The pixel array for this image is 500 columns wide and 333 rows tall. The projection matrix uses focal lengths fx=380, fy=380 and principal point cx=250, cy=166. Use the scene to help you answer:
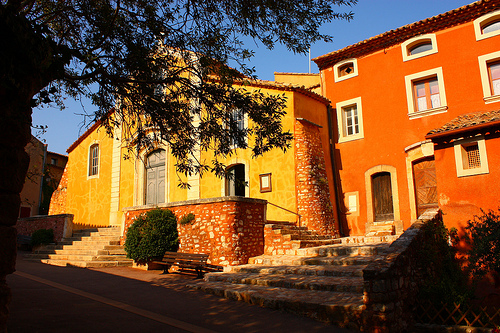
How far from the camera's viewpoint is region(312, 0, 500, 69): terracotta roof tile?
12.9 metres

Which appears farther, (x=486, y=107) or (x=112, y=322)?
(x=486, y=107)

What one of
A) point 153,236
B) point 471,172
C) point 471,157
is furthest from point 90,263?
point 471,157

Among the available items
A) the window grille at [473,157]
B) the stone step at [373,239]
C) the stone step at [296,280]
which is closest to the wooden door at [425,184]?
the stone step at [373,239]

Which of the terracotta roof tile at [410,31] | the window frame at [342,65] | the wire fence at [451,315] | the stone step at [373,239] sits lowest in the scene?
the wire fence at [451,315]

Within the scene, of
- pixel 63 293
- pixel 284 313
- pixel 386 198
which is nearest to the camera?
pixel 284 313

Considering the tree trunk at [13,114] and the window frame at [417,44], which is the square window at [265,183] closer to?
the window frame at [417,44]

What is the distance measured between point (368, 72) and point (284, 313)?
1146 cm

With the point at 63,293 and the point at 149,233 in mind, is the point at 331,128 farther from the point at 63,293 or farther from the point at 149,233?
the point at 63,293

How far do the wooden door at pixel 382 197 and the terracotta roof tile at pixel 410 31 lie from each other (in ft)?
16.7

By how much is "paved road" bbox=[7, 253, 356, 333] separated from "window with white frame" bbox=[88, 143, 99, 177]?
11091 millimetres

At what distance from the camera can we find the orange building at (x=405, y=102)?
12.8 metres

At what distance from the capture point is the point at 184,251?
11680 millimetres

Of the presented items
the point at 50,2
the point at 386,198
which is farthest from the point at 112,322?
the point at 386,198

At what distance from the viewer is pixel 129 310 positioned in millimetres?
6227
